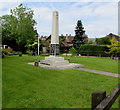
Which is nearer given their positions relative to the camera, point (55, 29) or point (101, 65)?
point (55, 29)

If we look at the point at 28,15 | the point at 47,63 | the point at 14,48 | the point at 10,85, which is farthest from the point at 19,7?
the point at 10,85

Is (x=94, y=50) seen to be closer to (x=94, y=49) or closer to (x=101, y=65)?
(x=94, y=49)

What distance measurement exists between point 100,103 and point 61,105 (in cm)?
289

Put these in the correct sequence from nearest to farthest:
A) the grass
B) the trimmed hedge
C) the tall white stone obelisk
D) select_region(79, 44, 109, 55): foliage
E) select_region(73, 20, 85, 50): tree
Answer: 1. the grass
2. the tall white stone obelisk
3. the trimmed hedge
4. select_region(79, 44, 109, 55): foliage
5. select_region(73, 20, 85, 50): tree

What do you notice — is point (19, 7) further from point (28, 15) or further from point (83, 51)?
point (83, 51)

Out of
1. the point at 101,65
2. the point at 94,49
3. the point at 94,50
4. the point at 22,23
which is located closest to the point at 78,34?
the point at 94,49

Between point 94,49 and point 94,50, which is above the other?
point 94,49

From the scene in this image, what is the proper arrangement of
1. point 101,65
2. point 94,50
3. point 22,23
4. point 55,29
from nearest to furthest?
1. point 55,29
2. point 101,65
3. point 22,23
4. point 94,50

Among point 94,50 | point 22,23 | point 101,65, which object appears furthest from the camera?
point 94,50

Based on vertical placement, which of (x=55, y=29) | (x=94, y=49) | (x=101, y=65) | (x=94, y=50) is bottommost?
(x=101, y=65)

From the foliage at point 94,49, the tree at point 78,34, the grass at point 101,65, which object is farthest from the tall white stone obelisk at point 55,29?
the tree at point 78,34

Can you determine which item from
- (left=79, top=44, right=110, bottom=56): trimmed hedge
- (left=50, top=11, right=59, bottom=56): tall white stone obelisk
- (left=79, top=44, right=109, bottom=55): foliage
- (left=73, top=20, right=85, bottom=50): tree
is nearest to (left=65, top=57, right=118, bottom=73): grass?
(left=50, top=11, right=59, bottom=56): tall white stone obelisk

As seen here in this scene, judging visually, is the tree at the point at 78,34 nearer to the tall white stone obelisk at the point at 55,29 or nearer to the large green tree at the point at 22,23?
the large green tree at the point at 22,23

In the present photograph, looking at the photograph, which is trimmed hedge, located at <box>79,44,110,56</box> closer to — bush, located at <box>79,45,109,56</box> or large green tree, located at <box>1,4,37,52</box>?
bush, located at <box>79,45,109,56</box>
